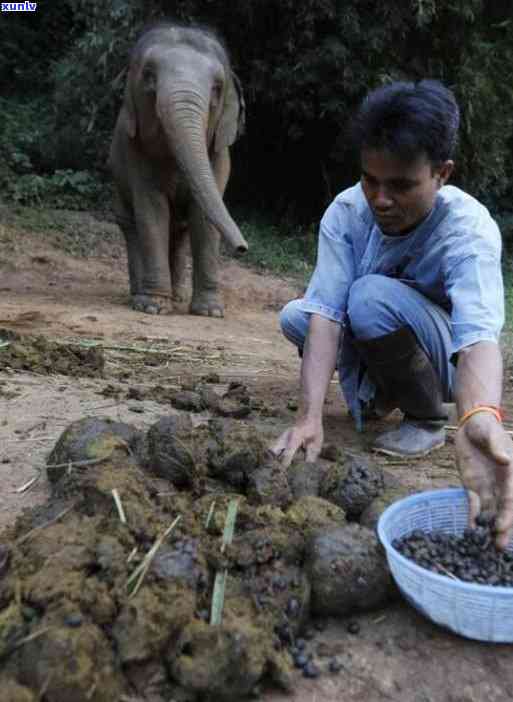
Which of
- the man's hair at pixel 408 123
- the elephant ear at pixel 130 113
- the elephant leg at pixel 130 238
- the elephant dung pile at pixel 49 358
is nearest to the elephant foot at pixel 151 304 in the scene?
the elephant leg at pixel 130 238

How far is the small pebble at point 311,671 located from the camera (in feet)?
6.24

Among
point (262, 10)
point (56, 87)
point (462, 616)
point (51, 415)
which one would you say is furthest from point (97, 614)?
point (56, 87)

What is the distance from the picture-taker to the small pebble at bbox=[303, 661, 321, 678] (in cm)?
190

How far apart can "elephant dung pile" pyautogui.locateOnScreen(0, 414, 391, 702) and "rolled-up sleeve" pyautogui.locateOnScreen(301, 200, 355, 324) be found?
66 cm

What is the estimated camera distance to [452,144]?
2.70 metres

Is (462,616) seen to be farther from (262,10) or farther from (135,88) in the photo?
(262,10)

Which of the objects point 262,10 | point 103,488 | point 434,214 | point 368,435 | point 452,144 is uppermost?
point 262,10

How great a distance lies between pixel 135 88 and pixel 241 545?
541cm

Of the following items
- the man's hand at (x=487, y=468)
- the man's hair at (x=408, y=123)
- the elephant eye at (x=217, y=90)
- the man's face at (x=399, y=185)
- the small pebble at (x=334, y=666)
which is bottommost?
the small pebble at (x=334, y=666)

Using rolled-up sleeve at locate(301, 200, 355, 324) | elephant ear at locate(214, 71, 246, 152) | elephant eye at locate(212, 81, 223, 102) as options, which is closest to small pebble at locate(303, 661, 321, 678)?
rolled-up sleeve at locate(301, 200, 355, 324)

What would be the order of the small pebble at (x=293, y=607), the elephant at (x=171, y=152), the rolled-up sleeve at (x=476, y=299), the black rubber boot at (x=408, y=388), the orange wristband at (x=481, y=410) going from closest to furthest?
the small pebble at (x=293, y=607) → the orange wristband at (x=481, y=410) → the rolled-up sleeve at (x=476, y=299) → the black rubber boot at (x=408, y=388) → the elephant at (x=171, y=152)

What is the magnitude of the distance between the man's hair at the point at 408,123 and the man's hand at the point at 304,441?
930 millimetres

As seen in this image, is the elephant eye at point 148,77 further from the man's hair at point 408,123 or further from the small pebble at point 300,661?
the small pebble at point 300,661

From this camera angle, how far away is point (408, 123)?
2.56 metres
